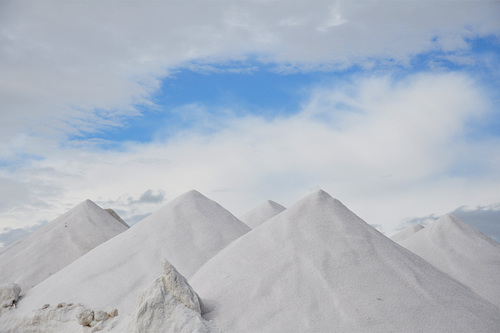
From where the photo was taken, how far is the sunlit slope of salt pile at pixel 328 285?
516cm

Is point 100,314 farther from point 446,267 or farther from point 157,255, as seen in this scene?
point 446,267

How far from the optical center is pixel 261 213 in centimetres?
1645

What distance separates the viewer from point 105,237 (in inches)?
486

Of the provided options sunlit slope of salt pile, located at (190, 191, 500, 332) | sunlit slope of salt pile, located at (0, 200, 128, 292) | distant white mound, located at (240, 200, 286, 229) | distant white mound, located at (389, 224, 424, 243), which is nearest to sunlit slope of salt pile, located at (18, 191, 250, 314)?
sunlit slope of salt pile, located at (190, 191, 500, 332)

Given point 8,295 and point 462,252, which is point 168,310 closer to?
point 8,295

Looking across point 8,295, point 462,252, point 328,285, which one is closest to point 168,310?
point 328,285

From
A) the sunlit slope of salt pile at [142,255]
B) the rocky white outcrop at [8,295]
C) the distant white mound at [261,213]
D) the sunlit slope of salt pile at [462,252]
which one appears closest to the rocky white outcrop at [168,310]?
the sunlit slope of salt pile at [142,255]

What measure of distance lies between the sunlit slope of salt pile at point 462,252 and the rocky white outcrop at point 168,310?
6932 mm

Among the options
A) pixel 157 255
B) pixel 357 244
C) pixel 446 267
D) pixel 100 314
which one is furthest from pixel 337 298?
pixel 446 267

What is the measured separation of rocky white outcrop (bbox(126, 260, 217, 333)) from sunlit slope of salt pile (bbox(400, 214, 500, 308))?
693cm

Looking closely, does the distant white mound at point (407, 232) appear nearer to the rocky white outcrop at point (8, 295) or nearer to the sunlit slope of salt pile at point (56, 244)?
the sunlit slope of salt pile at point (56, 244)

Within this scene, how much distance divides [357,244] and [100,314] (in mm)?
3522

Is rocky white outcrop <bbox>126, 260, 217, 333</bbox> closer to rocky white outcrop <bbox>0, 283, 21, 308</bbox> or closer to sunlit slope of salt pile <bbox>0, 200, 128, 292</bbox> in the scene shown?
rocky white outcrop <bbox>0, 283, 21, 308</bbox>

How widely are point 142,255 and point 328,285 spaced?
3.84 metres
